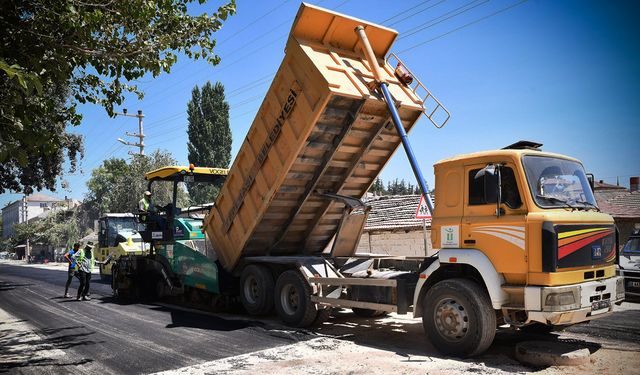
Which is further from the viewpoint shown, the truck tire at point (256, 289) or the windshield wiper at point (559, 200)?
the truck tire at point (256, 289)

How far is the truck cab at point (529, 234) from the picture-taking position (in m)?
5.61

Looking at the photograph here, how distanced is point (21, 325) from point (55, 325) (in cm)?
87

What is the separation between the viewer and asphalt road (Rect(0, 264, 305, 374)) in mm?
6449

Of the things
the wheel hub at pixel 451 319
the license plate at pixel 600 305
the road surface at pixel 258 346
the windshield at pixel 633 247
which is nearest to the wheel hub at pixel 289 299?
the road surface at pixel 258 346

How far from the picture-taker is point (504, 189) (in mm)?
6086

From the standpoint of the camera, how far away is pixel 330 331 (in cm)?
825

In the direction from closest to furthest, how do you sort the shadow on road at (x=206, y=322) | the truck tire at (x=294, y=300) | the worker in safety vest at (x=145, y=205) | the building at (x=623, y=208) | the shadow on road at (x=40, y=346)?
the shadow on road at (x=40, y=346) < the truck tire at (x=294, y=300) < the shadow on road at (x=206, y=322) < the worker in safety vest at (x=145, y=205) < the building at (x=623, y=208)

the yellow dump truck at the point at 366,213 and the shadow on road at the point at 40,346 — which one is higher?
the yellow dump truck at the point at 366,213

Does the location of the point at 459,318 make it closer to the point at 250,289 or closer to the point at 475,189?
Result: the point at 475,189

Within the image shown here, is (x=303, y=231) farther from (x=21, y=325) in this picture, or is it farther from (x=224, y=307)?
(x=21, y=325)

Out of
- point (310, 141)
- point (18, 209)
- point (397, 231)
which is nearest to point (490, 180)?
point (310, 141)

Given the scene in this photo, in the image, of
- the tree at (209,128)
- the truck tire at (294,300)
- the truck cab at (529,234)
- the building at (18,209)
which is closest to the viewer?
the truck cab at (529,234)

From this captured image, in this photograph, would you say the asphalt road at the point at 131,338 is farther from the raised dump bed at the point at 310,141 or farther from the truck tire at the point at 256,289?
the raised dump bed at the point at 310,141

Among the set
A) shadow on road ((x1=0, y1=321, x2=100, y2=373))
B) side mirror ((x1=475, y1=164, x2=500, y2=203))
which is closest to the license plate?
side mirror ((x1=475, y1=164, x2=500, y2=203))
